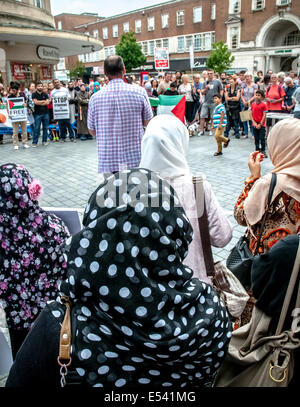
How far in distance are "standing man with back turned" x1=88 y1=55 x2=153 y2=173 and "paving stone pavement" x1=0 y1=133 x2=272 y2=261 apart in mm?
1745

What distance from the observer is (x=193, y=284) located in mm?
1177

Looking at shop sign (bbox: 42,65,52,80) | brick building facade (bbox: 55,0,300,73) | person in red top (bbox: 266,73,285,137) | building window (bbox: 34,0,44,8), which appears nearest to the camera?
person in red top (bbox: 266,73,285,137)

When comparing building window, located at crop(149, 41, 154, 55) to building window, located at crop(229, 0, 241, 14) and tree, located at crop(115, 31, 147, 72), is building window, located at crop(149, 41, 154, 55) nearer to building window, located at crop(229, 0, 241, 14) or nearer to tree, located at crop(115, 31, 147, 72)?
tree, located at crop(115, 31, 147, 72)

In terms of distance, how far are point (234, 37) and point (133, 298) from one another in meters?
49.4

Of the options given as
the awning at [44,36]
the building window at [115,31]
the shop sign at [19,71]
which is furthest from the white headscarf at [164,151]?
the building window at [115,31]

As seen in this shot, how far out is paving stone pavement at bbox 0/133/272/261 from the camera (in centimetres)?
609

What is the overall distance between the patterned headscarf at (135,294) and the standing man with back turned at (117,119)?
267 centimetres

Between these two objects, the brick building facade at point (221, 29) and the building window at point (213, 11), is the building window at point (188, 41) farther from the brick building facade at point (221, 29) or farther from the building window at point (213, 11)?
the building window at point (213, 11)

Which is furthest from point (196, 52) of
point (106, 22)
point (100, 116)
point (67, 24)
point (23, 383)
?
point (23, 383)

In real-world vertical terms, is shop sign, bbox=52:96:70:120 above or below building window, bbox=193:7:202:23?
below

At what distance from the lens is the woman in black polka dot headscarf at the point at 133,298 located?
40.5 inches

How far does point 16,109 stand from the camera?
10828mm

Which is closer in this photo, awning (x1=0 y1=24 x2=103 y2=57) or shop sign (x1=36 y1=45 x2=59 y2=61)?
awning (x1=0 y1=24 x2=103 y2=57)

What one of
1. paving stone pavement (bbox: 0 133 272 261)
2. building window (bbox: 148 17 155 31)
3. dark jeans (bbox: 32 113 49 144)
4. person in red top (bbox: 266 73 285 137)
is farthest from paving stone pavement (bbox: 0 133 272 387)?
building window (bbox: 148 17 155 31)
